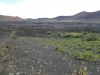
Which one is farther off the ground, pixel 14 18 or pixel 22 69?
pixel 22 69

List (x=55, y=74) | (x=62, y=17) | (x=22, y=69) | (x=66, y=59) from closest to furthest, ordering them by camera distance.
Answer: (x=55, y=74)
(x=22, y=69)
(x=66, y=59)
(x=62, y=17)

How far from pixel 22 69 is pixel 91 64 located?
11.2ft

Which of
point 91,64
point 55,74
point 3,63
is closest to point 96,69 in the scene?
point 91,64

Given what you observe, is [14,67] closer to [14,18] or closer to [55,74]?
[55,74]

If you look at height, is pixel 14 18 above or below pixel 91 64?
below

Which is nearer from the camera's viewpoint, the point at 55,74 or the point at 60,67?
the point at 55,74

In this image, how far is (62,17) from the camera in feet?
565

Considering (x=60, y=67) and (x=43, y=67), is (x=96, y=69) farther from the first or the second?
(x=43, y=67)

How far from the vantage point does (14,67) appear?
36.6 feet

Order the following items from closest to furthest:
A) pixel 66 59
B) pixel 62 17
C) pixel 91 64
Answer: pixel 91 64 → pixel 66 59 → pixel 62 17

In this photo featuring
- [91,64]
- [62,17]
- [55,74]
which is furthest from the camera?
[62,17]

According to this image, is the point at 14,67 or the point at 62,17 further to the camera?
the point at 62,17

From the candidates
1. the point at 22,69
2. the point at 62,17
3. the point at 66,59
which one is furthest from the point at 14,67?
the point at 62,17

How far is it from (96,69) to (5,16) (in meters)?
167
